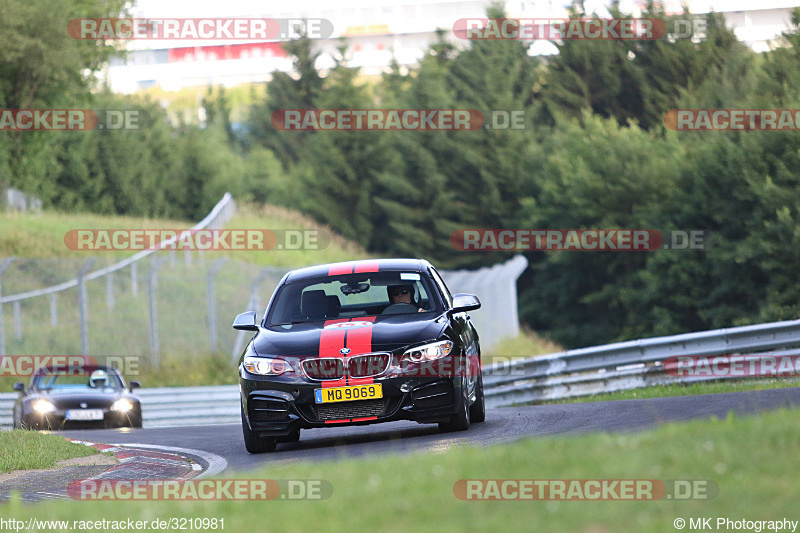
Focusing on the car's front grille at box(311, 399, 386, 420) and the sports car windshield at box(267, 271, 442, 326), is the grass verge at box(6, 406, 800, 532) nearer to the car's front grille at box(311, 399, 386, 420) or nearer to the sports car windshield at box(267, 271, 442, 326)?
the car's front grille at box(311, 399, 386, 420)

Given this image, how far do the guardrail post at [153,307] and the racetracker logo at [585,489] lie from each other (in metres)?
17.9

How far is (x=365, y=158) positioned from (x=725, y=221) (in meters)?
30.1

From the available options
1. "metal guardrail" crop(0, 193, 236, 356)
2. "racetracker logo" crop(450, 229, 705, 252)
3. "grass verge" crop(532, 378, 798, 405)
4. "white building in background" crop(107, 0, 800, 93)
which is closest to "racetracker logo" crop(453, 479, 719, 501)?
"grass verge" crop(532, 378, 798, 405)

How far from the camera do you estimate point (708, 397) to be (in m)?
11.6

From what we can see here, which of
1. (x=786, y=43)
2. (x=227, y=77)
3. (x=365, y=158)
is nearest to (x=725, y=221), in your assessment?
(x=786, y=43)

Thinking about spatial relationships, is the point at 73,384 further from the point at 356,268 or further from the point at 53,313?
the point at 356,268

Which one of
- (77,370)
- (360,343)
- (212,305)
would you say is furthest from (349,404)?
(212,305)

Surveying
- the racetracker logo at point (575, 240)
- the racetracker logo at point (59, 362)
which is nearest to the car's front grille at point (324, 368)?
the racetracker logo at point (59, 362)

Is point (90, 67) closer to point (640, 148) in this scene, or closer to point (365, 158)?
point (640, 148)

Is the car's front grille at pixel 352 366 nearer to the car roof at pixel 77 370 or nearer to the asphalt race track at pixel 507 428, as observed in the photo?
the asphalt race track at pixel 507 428

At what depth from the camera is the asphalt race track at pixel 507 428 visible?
9617mm

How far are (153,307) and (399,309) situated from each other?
13373 mm

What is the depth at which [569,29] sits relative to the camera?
6588 centimetres

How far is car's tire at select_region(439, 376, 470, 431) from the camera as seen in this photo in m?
10.3
